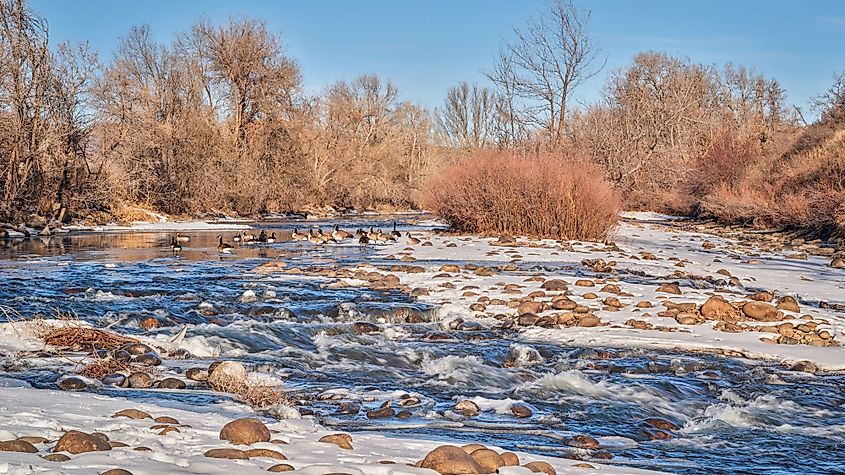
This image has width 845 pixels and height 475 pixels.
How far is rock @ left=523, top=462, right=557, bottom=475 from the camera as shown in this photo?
3506 millimetres

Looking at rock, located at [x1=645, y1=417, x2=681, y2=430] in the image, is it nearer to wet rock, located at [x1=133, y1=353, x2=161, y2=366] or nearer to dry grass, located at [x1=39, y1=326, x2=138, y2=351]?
wet rock, located at [x1=133, y1=353, x2=161, y2=366]

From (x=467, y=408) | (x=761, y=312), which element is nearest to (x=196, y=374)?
(x=467, y=408)

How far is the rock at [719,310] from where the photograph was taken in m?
8.38

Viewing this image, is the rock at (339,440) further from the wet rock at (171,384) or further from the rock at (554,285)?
the rock at (554,285)

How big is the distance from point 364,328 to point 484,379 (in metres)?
2.35

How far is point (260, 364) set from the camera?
248 inches

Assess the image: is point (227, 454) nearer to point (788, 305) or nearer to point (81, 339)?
point (81, 339)

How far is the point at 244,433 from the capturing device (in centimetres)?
368

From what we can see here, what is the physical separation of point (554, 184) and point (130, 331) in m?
12.8

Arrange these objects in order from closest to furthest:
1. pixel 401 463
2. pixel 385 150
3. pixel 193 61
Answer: pixel 401 463 → pixel 193 61 → pixel 385 150

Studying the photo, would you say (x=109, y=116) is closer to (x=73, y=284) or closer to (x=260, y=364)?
(x=73, y=284)

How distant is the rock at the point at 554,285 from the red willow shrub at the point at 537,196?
805 cm

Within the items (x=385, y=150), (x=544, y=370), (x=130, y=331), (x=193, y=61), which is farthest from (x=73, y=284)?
(x=385, y=150)

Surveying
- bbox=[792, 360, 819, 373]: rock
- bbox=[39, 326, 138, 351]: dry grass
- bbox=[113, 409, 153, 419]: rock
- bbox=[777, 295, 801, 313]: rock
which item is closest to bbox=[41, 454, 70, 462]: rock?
bbox=[113, 409, 153, 419]: rock
